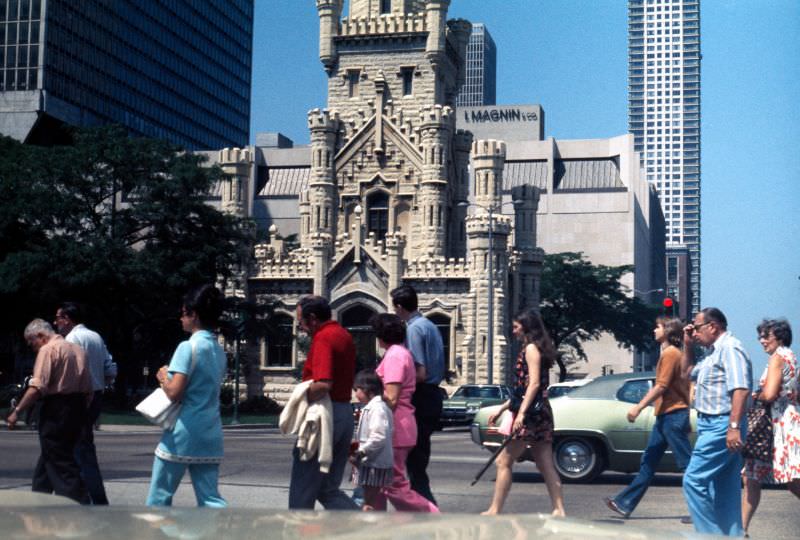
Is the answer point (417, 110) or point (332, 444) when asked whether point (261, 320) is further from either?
point (332, 444)

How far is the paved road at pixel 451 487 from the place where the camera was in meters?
11.3

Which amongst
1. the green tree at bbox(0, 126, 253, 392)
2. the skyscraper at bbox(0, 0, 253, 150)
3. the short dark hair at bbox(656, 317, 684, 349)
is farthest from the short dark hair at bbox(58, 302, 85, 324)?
the skyscraper at bbox(0, 0, 253, 150)

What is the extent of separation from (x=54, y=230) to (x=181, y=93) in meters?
68.0

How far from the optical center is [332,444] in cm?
799

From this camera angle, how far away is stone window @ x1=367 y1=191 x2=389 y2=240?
188 ft

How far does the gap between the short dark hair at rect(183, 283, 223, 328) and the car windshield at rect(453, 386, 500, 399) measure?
29.5 metres

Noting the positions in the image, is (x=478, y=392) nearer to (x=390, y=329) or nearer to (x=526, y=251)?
(x=526, y=251)

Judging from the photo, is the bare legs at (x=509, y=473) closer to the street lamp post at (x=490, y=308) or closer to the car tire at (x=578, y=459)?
the car tire at (x=578, y=459)

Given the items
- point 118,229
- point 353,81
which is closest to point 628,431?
point 118,229

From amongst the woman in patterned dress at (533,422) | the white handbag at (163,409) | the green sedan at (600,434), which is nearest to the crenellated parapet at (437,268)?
the green sedan at (600,434)

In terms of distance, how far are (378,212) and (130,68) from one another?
51913mm

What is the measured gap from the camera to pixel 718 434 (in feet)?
29.1

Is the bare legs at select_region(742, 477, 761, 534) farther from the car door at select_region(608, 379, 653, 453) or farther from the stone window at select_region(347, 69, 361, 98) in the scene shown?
the stone window at select_region(347, 69, 361, 98)

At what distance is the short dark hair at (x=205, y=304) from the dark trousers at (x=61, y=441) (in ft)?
7.86
